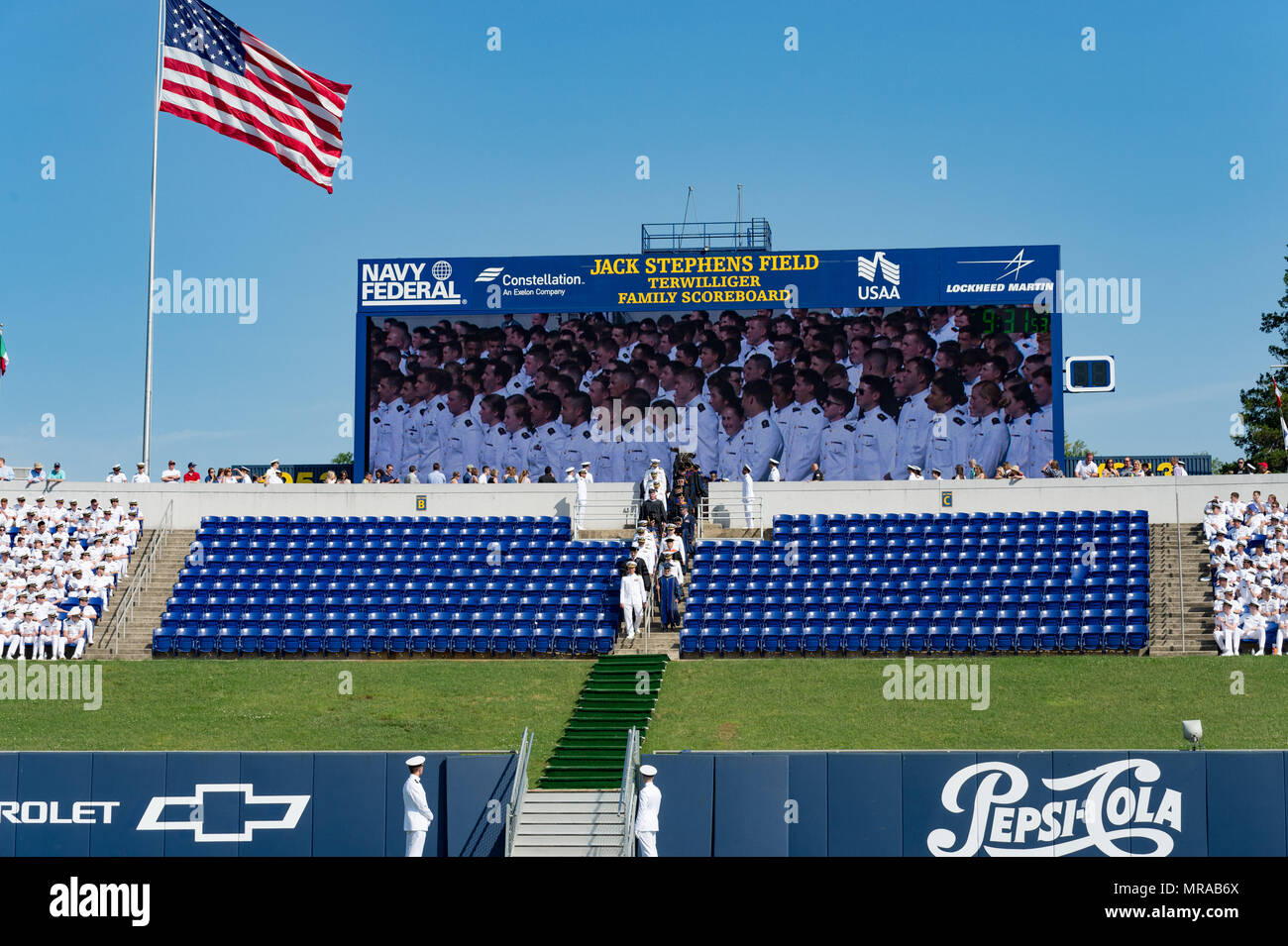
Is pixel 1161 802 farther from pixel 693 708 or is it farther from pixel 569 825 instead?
pixel 693 708

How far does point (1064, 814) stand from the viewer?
17781 mm

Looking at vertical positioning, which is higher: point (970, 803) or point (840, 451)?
point (840, 451)

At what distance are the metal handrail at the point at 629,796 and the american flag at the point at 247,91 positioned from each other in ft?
61.9

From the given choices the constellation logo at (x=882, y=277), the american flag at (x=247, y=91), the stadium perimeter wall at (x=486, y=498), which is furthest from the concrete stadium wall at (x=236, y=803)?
the constellation logo at (x=882, y=277)

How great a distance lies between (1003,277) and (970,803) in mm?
20618

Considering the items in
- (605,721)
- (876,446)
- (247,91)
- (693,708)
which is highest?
(247,91)

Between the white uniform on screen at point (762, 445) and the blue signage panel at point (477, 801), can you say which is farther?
the white uniform on screen at point (762, 445)

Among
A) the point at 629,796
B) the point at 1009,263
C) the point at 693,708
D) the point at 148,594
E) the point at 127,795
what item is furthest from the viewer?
the point at 1009,263

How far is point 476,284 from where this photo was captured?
37.2 metres

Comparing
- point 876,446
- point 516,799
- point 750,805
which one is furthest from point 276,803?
point 876,446

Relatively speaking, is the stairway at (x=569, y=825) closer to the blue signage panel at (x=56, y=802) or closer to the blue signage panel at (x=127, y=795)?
the blue signage panel at (x=127, y=795)

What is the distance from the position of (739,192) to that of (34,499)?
64.2ft

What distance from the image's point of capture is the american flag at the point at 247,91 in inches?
1242
